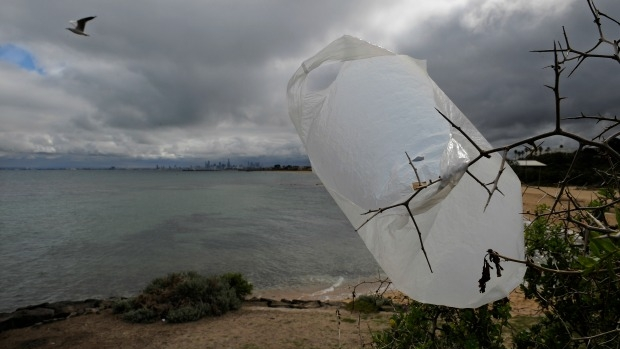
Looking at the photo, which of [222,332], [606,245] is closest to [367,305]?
[222,332]

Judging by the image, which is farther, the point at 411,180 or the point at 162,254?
the point at 162,254

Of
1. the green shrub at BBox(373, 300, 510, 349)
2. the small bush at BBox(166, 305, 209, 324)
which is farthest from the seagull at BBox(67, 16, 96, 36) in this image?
the small bush at BBox(166, 305, 209, 324)

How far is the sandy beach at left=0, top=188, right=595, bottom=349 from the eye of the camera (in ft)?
20.5

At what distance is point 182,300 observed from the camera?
A: 8.22 meters

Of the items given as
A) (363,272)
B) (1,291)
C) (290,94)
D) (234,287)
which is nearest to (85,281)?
(1,291)

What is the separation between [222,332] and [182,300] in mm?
1867

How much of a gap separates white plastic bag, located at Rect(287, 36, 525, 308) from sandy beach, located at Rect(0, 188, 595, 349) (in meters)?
4.67

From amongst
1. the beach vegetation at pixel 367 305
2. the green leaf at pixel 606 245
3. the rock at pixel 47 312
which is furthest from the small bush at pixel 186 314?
the green leaf at pixel 606 245

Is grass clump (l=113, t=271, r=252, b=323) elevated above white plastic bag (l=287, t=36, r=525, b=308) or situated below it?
below

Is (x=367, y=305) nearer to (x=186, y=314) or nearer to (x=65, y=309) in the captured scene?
(x=186, y=314)

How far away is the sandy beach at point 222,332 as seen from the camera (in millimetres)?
6250

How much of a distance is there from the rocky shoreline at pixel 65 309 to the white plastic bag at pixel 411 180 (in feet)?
24.8

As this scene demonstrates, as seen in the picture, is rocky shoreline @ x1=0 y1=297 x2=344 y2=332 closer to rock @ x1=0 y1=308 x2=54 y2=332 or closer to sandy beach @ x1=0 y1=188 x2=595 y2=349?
rock @ x1=0 y1=308 x2=54 y2=332

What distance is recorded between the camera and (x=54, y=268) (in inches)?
540
